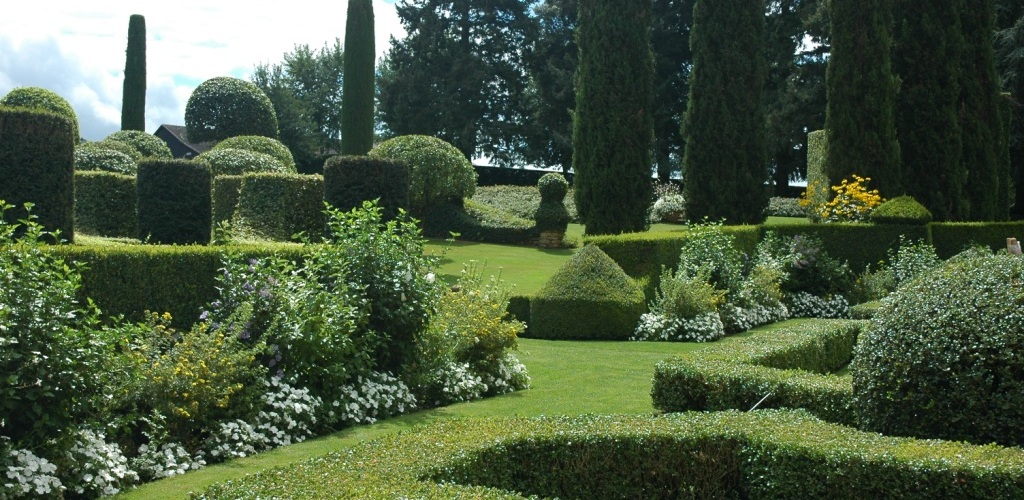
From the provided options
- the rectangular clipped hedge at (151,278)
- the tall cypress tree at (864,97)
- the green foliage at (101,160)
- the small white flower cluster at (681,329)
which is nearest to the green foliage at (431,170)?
the green foliage at (101,160)

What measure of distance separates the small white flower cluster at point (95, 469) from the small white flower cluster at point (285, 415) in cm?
118

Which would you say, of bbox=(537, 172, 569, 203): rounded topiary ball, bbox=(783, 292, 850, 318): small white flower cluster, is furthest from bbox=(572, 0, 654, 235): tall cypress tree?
bbox=(783, 292, 850, 318): small white flower cluster

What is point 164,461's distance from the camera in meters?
6.02

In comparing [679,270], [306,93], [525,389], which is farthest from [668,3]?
[525,389]

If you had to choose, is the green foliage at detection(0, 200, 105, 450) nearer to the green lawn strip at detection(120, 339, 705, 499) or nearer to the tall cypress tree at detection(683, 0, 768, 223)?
the green lawn strip at detection(120, 339, 705, 499)

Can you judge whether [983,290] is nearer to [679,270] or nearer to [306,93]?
[679,270]

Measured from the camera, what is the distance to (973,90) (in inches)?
907

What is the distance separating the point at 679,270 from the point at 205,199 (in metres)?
7.65

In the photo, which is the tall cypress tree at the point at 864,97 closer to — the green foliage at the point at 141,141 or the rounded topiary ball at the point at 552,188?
the rounded topiary ball at the point at 552,188

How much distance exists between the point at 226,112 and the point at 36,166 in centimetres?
2225

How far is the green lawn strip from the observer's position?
236 inches

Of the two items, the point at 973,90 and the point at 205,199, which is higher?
the point at 973,90

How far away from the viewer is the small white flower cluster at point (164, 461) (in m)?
5.92

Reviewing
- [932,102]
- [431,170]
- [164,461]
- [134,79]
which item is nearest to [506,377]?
[164,461]
